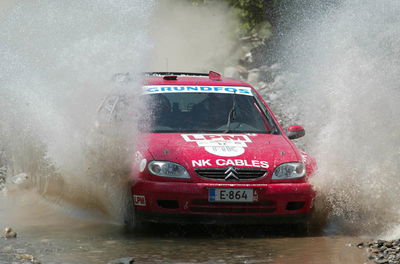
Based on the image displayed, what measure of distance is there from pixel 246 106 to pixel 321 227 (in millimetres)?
1591

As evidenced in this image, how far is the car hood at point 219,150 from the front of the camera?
314 inches

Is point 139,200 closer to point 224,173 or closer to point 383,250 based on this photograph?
point 224,173

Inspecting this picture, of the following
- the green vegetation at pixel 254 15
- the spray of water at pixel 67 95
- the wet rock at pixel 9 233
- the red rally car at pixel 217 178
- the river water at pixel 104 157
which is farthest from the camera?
the green vegetation at pixel 254 15

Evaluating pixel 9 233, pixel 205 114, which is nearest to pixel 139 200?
pixel 9 233

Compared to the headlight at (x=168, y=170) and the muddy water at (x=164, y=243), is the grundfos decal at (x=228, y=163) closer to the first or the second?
the headlight at (x=168, y=170)

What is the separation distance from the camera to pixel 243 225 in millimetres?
8555

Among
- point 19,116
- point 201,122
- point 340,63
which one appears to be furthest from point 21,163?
point 340,63

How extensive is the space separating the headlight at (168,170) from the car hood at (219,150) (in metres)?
0.05

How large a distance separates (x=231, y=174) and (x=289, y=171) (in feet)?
1.96

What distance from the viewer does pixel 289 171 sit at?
813cm

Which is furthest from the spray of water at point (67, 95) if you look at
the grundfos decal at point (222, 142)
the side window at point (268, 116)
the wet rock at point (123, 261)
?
the wet rock at point (123, 261)

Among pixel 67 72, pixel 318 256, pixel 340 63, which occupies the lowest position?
pixel 318 256

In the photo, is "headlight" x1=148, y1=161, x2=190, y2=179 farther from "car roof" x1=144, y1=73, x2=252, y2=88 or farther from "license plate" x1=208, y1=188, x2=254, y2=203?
"car roof" x1=144, y1=73, x2=252, y2=88

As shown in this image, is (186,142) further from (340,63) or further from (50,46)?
(340,63)
